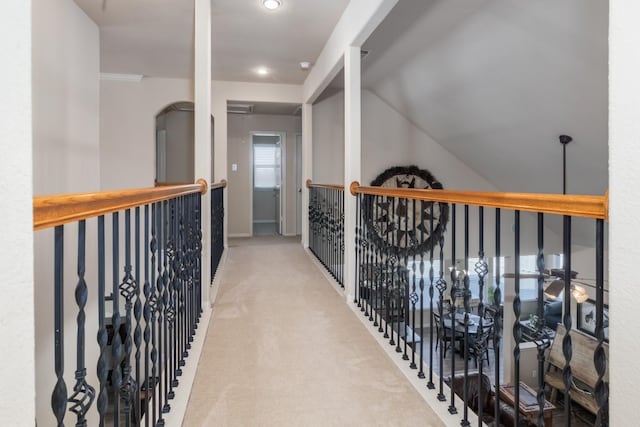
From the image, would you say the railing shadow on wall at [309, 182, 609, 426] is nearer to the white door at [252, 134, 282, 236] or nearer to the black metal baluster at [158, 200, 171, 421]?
the black metal baluster at [158, 200, 171, 421]

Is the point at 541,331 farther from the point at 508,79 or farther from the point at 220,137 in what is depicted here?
the point at 220,137

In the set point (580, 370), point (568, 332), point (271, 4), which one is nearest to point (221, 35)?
point (271, 4)

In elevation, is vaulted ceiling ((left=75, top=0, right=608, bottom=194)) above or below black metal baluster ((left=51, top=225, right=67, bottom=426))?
above

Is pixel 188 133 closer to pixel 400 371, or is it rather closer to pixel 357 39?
pixel 357 39

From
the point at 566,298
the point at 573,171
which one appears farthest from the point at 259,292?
the point at 573,171

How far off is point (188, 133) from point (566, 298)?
6.94 m

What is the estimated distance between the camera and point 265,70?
16.6 ft

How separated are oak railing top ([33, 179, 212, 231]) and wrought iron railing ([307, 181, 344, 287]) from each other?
2.55 meters

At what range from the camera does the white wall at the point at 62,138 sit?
3141 mm

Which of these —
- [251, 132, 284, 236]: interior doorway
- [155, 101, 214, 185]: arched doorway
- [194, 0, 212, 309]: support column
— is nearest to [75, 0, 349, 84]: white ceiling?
[194, 0, 212, 309]: support column

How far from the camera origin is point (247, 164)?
7133mm

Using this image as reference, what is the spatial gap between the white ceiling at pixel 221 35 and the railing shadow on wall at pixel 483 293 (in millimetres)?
1609

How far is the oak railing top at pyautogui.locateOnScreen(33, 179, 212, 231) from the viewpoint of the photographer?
2.30ft

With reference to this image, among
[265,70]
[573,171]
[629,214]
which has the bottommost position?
[629,214]
